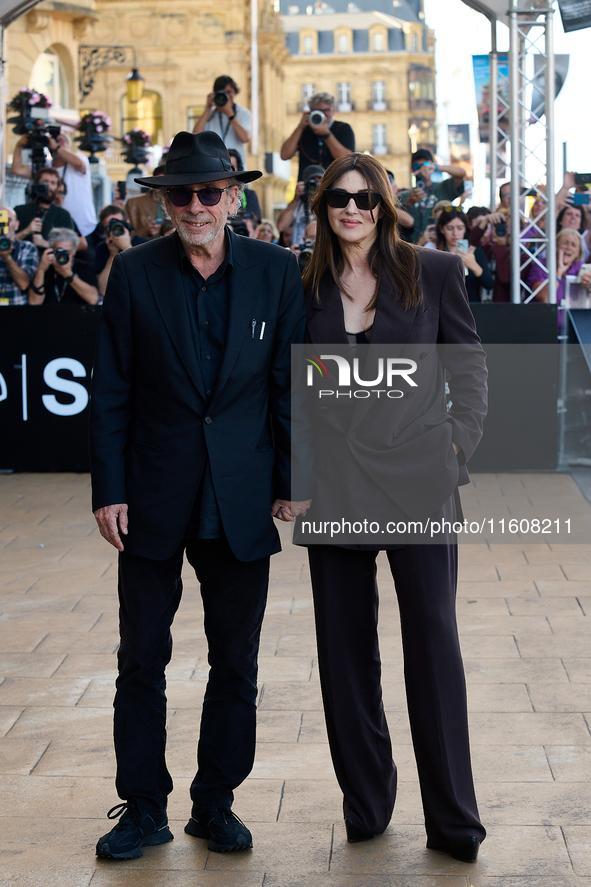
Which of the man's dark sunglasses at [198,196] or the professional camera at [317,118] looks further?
the professional camera at [317,118]

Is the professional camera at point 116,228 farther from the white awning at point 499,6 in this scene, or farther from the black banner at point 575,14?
the black banner at point 575,14

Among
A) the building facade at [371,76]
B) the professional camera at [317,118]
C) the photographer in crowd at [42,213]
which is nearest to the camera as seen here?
the professional camera at [317,118]

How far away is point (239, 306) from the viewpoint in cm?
313

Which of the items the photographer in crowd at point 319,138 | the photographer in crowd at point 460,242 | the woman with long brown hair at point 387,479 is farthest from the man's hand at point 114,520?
the photographer in crowd at point 319,138

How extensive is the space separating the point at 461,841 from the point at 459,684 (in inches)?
16.4

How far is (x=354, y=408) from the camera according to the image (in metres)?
3.16

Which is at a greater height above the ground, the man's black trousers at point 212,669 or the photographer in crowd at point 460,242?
the photographer in crowd at point 460,242

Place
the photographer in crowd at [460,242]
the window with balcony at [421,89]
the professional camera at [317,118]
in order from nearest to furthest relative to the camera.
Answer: the photographer in crowd at [460,242] → the professional camera at [317,118] → the window with balcony at [421,89]

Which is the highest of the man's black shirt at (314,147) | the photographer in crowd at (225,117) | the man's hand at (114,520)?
the photographer in crowd at (225,117)

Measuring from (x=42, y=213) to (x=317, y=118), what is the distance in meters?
2.55

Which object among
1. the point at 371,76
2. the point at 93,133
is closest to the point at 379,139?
the point at 371,76

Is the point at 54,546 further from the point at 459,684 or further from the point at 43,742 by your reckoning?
the point at 459,684

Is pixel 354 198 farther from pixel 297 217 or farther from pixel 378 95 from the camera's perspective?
pixel 378 95

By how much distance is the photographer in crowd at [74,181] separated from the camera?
11039 millimetres
